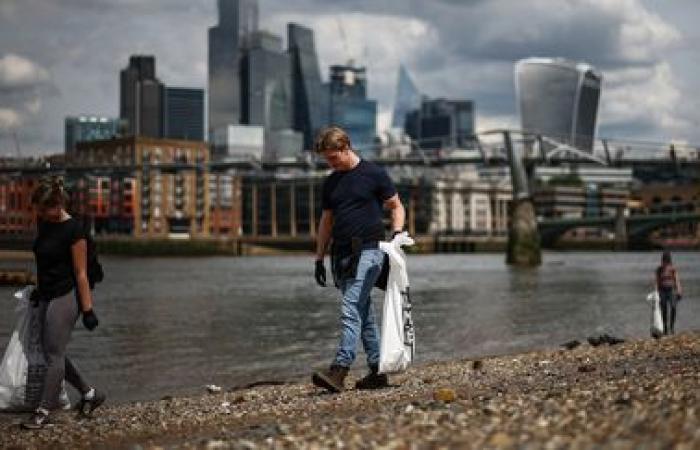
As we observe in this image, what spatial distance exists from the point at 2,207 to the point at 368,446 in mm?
53507

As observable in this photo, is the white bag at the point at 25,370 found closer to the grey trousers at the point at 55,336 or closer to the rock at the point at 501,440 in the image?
the grey trousers at the point at 55,336

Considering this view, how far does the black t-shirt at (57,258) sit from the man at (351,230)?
2.02 m

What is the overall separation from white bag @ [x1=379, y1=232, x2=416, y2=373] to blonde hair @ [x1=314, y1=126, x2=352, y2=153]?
89 centimetres

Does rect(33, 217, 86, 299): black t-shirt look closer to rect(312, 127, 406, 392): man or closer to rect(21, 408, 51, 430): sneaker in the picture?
rect(21, 408, 51, 430): sneaker

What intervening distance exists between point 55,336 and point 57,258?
0.56m

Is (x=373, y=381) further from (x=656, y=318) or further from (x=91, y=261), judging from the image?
(x=656, y=318)

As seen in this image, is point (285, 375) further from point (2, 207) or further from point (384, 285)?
point (2, 207)

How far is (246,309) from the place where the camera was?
118 ft

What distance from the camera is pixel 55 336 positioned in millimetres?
7867

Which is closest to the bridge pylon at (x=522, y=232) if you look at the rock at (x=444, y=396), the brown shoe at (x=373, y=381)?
the brown shoe at (x=373, y=381)

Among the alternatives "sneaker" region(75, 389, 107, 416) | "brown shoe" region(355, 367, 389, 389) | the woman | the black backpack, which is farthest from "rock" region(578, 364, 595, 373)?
the woman

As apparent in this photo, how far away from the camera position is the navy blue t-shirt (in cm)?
898

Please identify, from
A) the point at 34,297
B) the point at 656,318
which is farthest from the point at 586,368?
the point at 656,318

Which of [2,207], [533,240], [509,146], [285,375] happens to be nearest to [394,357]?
[285,375]
